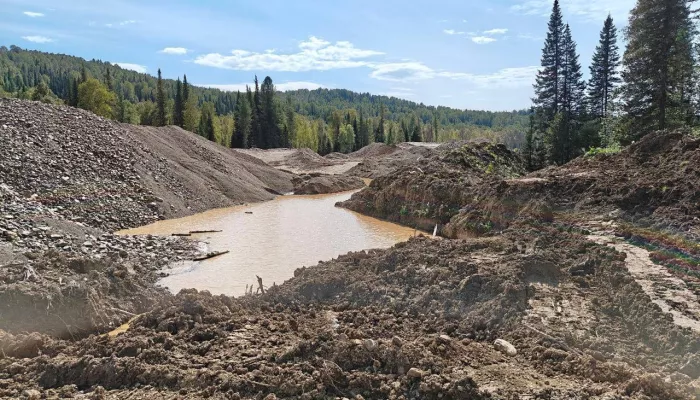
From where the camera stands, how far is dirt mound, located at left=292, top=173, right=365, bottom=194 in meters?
34.2

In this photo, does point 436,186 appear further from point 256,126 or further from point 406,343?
point 256,126

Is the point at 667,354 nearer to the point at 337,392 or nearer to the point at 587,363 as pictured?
the point at 587,363

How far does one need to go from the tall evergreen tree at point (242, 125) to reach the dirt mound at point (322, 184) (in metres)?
29.4

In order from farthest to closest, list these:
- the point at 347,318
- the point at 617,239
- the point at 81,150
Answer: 1. the point at 81,150
2. the point at 617,239
3. the point at 347,318

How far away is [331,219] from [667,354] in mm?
17674

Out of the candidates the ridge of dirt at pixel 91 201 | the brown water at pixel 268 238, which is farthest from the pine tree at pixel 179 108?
the brown water at pixel 268 238

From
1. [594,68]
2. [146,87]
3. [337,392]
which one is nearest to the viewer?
[337,392]

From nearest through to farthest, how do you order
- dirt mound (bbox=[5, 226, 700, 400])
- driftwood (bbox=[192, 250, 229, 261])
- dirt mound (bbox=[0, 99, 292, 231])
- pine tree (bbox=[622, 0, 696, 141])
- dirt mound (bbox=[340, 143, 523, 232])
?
dirt mound (bbox=[5, 226, 700, 400])
driftwood (bbox=[192, 250, 229, 261])
dirt mound (bbox=[0, 99, 292, 231])
dirt mound (bbox=[340, 143, 523, 232])
pine tree (bbox=[622, 0, 696, 141])

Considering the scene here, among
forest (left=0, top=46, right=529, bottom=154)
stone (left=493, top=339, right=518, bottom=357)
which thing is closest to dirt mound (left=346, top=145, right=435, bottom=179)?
forest (left=0, top=46, right=529, bottom=154)

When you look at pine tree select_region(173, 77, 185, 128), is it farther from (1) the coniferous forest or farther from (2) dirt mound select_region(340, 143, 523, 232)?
(2) dirt mound select_region(340, 143, 523, 232)

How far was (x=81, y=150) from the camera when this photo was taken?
2295 cm

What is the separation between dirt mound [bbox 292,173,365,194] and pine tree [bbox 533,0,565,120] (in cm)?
1591

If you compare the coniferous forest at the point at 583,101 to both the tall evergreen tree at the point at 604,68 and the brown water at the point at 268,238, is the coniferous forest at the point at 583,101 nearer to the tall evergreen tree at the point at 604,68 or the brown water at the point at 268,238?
the tall evergreen tree at the point at 604,68

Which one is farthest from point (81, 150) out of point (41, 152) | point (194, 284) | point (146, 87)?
point (146, 87)
